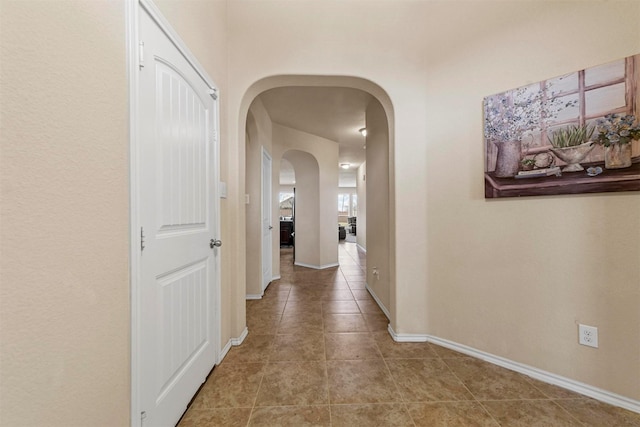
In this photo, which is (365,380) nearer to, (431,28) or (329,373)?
(329,373)

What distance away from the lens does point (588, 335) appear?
4.71 ft

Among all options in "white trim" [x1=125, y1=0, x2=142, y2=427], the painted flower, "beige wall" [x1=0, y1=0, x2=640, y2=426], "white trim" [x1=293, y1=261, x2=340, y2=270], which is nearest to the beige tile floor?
"beige wall" [x1=0, y1=0, x2=640, y2=426]

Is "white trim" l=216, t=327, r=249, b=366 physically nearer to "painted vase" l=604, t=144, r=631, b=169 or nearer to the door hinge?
the door hinge

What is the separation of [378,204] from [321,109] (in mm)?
1580

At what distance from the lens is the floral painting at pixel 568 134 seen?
1.32m

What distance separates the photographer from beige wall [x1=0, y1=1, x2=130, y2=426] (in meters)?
0.58

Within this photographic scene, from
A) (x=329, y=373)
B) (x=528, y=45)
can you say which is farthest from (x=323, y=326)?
(x=528, y=45)

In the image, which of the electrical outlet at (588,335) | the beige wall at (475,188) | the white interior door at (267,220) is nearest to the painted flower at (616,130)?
the beige wall at (475,188)

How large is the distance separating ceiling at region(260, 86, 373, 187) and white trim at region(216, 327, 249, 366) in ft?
8.56

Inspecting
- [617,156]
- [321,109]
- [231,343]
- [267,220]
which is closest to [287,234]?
[267,220]

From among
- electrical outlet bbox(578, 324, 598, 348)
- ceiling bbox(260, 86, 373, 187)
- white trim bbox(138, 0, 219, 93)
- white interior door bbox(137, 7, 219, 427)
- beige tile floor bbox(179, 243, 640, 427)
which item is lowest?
beige tile floor bbox(179, 243, 640, 427)

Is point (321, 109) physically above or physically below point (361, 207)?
above

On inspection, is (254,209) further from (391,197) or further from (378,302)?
(378,302)

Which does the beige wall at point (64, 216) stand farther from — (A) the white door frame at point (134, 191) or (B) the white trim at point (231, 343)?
(B) the white trim at point (231, 343)
